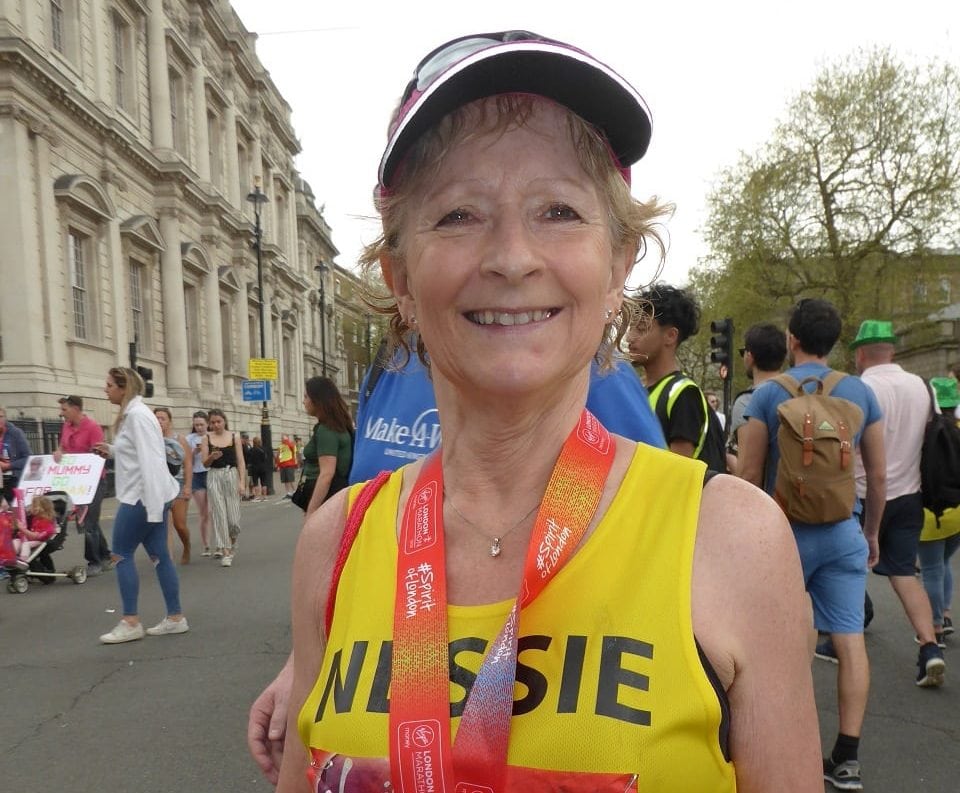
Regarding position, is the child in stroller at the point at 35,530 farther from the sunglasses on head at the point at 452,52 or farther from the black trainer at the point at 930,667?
the sunglasses on head at the point at 452,52

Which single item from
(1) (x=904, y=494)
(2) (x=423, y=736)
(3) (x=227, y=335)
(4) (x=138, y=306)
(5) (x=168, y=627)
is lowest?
(5) (x=168, y=627)

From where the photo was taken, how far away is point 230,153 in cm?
3212

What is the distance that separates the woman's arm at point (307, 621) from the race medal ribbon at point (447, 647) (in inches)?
7.8

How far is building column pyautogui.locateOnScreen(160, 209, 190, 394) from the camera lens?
24.8m

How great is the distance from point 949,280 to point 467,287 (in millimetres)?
28835

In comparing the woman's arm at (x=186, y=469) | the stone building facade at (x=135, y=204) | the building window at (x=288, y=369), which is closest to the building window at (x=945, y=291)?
the stone building facade at (x=135, y=204)

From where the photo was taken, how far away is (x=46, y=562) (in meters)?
8.68

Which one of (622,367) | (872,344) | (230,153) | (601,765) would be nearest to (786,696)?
(601,765)

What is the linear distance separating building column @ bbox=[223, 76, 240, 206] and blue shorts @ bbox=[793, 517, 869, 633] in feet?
103

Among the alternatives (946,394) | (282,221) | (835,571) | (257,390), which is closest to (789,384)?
(835,571)

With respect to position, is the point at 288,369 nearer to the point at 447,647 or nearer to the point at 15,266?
the point at 15,266

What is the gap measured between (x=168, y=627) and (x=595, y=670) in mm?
5821

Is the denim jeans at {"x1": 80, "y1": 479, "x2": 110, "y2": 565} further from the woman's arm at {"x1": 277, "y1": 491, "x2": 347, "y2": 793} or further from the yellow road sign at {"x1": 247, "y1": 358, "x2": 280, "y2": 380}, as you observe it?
the yellow road sign at {"x1": 247, "y1": 358, "x2": 280, "y2": 380}

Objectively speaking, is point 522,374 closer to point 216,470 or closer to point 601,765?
point 601,765
